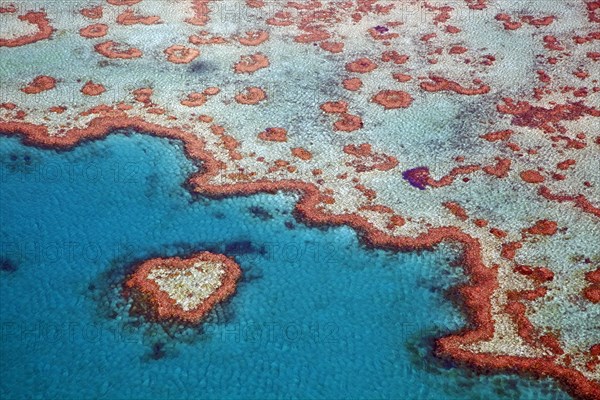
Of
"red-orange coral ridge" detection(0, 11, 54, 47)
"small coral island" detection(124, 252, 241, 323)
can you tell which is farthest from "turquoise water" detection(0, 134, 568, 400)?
"red-orange coral ridge" detection(0, 11, 54, 47)

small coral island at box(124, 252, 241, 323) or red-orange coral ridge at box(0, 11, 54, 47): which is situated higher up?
red-orange coral ridge at box(0, 11, 54, 47)

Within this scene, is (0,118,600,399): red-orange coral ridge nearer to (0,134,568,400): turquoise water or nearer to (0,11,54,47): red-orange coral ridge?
(0,134,568,400): turquoise water

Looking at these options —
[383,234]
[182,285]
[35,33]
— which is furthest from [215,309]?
[35,33]

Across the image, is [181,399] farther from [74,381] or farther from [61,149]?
[61,149]

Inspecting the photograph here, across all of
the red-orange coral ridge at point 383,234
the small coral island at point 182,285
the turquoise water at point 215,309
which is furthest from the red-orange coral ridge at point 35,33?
the small coral island at point 182,285

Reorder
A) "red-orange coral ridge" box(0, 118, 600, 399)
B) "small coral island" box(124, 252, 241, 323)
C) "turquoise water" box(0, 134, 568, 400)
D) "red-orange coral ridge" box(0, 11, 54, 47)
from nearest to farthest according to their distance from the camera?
"turquoise water" box(0, 134, 568, 400) < "red-orange coral ridge" box(0, 118, 600, 399) < "small coral island" box(124, 252, 241, 323) < "red-orange coral ridge" box(0, 11, 54, 47)

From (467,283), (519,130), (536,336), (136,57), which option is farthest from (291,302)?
(136,57)

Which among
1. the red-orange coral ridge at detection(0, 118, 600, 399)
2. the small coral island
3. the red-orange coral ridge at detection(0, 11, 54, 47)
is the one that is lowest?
the small coral island
